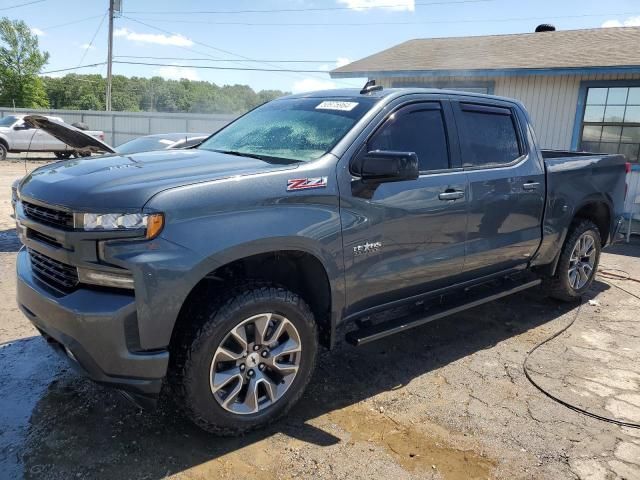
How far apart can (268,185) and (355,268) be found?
79 centimetres

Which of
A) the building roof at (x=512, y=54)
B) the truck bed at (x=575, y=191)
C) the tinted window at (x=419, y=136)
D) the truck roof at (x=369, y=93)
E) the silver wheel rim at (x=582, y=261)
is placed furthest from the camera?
the building roof at (x=512, y=54)

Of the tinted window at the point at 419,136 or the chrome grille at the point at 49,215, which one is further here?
the tinted window at the point at 419,136

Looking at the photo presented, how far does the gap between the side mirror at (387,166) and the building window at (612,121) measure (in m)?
9.04

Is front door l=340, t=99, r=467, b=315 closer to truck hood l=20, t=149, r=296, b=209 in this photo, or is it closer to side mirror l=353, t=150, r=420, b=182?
side mirror l=353, t=150, r=420, b=182

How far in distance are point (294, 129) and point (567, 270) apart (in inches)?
130

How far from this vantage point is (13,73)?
62438 mm

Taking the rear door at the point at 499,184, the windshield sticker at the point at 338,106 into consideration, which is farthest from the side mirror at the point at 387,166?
the rear door at the point at 499,184

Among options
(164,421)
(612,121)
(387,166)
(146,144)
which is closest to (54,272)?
(164,421)

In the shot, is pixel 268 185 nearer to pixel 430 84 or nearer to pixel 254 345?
pixel 254 345

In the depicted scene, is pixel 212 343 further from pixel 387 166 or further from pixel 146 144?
pixel 146 144

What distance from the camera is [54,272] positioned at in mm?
2826

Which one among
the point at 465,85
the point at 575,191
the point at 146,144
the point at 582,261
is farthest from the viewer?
the point at 465,85

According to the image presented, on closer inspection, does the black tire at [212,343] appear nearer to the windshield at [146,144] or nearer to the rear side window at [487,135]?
the rear side window at [487,135]

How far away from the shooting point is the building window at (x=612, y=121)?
10206 millimetres
